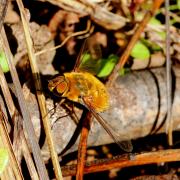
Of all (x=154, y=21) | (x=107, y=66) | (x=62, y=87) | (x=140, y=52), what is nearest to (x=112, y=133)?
(x=62, y=87)

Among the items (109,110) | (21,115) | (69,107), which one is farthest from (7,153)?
(109,110)

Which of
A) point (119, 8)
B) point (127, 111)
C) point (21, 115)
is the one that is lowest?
point (127, 111)

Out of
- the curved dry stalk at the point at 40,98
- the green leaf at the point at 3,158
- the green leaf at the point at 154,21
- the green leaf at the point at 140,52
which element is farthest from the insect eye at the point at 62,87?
the green leaf at the point at 154,21

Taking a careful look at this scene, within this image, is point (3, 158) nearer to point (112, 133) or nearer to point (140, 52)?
point (112, 133)

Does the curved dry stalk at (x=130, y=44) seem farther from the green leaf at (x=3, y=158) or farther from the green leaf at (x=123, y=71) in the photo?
the green leaf at (x=3, y=158)

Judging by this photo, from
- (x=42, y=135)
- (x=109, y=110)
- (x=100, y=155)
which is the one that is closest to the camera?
(x=42, y=135)

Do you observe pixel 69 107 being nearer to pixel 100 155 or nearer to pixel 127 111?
pixel 127 111
